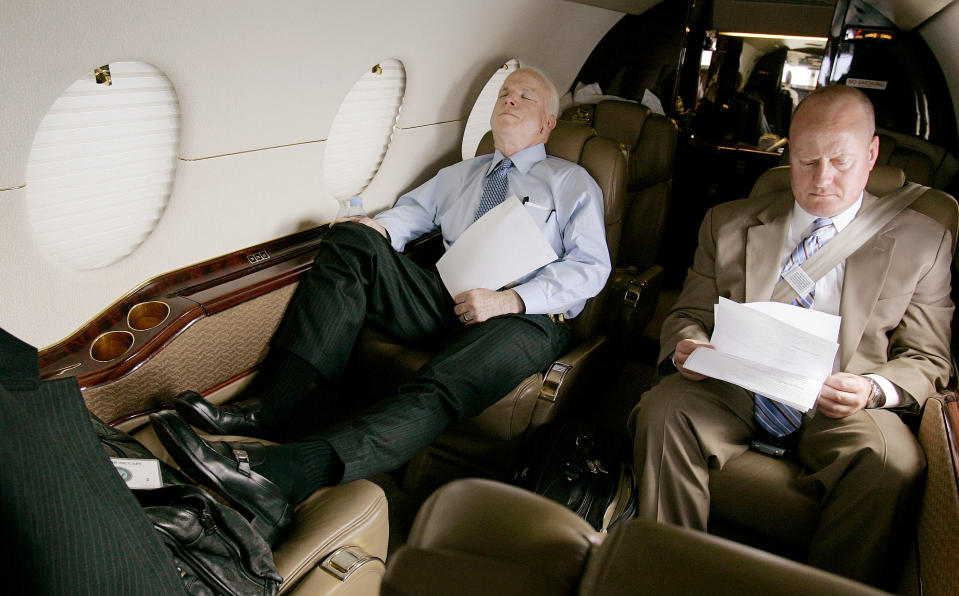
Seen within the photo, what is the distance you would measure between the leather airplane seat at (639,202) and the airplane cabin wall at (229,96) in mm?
782

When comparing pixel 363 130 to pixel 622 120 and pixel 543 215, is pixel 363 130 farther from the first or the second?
pixel 622 120

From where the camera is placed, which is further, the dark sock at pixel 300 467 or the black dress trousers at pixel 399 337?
the black dress trousers at pixel 399 337

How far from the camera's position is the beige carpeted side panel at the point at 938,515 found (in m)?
1.37

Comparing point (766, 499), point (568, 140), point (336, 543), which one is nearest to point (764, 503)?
point (766, 499)

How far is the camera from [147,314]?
7.19ft

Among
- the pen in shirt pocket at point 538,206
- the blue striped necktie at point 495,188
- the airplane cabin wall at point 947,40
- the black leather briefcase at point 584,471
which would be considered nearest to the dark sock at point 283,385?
the black leather briefcase at point 584,471

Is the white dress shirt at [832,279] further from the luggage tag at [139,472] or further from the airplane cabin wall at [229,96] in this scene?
the luggage tag at [139,472]

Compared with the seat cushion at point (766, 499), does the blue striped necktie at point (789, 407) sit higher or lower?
higher

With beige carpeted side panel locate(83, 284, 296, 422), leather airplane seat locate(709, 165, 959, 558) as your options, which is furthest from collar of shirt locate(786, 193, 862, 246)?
beige carpeted side panel locate(83, 284, 296, 422)

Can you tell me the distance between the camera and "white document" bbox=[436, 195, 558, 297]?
2.64 m

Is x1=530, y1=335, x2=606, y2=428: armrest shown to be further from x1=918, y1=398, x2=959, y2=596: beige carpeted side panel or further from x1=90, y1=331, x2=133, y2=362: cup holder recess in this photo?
x1=90, y1=331, x2=133, y2=362: cup holder recess

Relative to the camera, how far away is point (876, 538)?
5.72 feet

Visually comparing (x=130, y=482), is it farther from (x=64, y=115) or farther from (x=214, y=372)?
(x=64, y=115)

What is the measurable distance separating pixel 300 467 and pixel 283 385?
0.55 m
